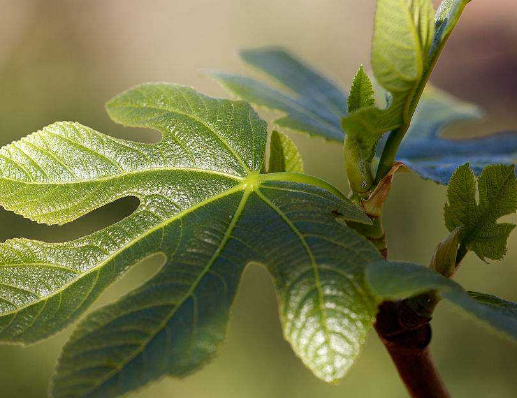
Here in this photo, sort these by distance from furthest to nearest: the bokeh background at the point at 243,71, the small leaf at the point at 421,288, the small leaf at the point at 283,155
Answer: the bokeh background at the point at 243,71 < the small leaf at the point at 283,155 < the small leaf at the point at 421,288

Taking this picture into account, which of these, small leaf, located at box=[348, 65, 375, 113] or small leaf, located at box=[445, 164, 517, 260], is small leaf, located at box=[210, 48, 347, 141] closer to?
small leaf, located at box=[348, 65, 375, 113]

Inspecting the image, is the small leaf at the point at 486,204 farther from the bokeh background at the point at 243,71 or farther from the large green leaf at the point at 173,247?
the bokeh background at the point at 243,71

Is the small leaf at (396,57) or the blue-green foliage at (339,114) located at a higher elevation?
the small leaf at (396,57)

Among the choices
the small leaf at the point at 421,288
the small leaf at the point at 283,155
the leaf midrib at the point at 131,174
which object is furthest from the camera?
the small leaf at the point at 283,155

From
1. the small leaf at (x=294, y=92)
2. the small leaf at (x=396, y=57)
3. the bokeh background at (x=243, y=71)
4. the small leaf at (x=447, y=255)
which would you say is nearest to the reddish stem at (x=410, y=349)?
the small leaf at (x=447, y=255)

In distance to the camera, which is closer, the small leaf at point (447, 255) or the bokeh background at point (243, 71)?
the small leaf at point (447, 255)

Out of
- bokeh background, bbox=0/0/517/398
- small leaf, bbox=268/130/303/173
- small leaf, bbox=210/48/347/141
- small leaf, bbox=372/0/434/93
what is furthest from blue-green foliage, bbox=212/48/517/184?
small leaf, bbox=372/0/434/93

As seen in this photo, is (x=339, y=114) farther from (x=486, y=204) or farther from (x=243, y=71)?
(x=243, y=71)
